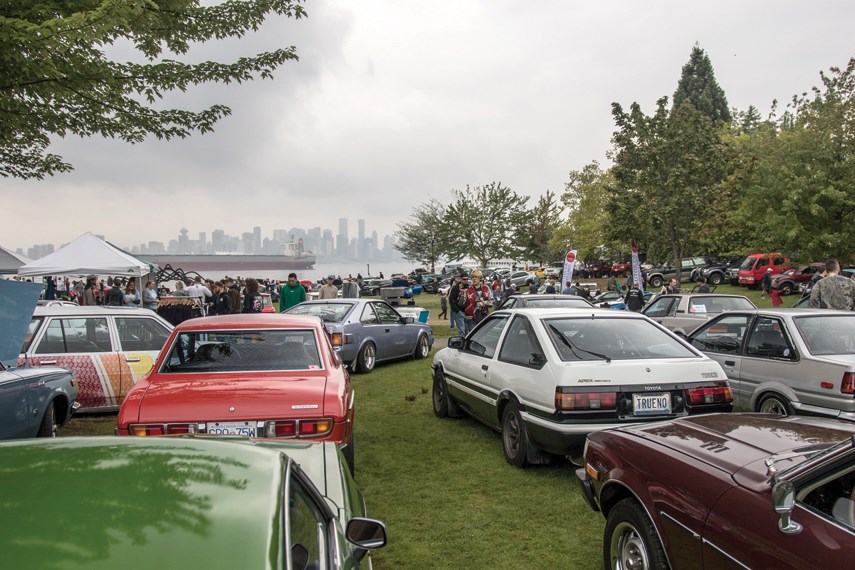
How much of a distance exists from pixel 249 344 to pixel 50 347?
4102 millimetres

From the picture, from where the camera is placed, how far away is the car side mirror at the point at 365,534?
7.72ft

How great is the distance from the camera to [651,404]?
526 centimetres

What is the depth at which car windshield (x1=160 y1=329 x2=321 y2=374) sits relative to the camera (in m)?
5.43

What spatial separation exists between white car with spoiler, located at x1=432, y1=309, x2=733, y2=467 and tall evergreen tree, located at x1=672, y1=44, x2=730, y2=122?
65917 mm

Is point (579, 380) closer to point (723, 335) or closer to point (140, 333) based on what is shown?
point (723, 335)

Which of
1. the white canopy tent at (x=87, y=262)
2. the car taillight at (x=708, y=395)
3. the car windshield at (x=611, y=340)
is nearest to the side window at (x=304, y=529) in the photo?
the car windshield at (x=611, y=340)

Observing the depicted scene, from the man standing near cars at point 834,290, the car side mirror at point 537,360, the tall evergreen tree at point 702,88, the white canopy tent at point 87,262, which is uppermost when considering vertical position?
the tall evergreen tree at point 702,88

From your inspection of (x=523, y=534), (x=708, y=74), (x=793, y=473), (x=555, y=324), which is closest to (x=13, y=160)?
(x=555, y=324)

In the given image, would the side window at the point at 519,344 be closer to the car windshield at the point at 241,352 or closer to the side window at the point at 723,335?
the car windshield at the point at 241,352

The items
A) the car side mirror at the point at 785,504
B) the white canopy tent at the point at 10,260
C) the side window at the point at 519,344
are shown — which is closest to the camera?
the car side mirror at the point at 785,504

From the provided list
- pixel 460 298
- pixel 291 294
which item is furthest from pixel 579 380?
pixel 291 294

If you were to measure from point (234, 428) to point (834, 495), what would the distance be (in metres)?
3.60

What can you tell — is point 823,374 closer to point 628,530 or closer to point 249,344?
point 628,530

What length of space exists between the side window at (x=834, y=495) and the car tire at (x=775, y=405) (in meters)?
4.34
